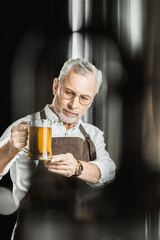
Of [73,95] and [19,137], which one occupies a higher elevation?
[73,95]

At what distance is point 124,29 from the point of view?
2.09ft

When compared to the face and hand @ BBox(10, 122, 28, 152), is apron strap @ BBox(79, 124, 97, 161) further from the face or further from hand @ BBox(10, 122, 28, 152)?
hand @ BBox(10, 122, 28, 152)

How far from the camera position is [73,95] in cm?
59

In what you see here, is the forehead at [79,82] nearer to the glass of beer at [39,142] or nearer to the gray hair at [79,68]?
the gray hair at [79,68]

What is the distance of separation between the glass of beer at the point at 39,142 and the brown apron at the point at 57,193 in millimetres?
30

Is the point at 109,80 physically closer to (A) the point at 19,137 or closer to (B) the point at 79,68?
(B) the point at 79,68

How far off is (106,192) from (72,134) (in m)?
0.18

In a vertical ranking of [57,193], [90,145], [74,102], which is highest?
[74,102]

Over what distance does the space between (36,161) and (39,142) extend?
0.06 meters

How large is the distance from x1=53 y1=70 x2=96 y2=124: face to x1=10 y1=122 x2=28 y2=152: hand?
3.6 inches

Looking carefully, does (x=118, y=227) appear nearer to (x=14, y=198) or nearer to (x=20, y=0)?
(x=14, y=198)

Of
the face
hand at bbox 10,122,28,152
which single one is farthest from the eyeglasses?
hand at bbox 10,122,28,152

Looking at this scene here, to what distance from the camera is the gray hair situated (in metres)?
0.60

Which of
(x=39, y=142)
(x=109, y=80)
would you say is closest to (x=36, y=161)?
(x=39, y=142)
